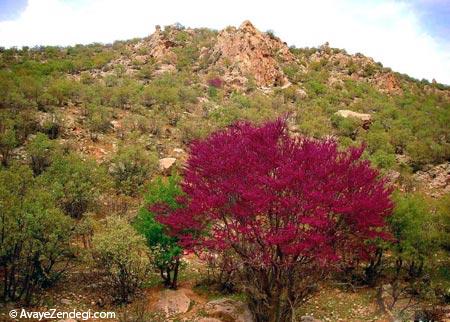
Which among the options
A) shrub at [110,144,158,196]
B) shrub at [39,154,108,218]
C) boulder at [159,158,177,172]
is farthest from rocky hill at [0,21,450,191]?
shrub at [39,154,108,218]

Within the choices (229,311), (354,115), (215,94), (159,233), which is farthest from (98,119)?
(354,115)

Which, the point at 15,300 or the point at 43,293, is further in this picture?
the point at 43,293

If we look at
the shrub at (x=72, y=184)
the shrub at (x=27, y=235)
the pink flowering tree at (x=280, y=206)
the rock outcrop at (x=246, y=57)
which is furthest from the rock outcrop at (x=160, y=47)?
the pink flowering tree at (x=280, y=206)

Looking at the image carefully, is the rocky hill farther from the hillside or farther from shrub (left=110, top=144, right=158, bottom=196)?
shrub (left=110, top=144, right=158, bottom=196)

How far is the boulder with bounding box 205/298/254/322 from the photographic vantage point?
14.1 m

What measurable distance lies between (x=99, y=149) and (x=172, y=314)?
739 inches

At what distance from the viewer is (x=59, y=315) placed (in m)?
13.4

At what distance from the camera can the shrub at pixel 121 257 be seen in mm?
14258

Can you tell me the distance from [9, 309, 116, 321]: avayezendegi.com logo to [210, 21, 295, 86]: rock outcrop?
4098 centimetres

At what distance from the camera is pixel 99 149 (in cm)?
3053

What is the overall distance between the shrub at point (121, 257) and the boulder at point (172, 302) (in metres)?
1.15

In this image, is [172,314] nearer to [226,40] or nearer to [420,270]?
[420,270]

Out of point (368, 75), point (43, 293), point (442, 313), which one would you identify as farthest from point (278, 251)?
point (368, 75)

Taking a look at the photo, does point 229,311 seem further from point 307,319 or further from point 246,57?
point 246,57
